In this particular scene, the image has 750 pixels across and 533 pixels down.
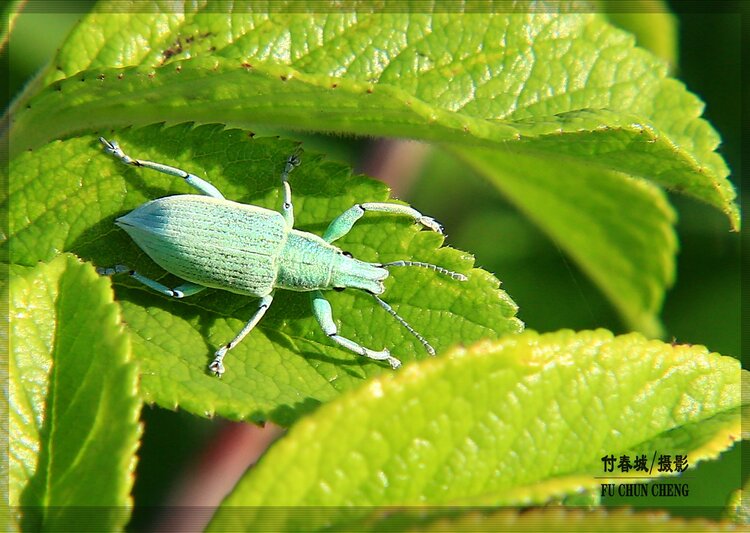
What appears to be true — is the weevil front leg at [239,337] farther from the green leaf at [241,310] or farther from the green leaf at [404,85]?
the green leaf at [404,85]

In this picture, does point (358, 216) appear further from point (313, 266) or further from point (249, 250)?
point (249, 250)

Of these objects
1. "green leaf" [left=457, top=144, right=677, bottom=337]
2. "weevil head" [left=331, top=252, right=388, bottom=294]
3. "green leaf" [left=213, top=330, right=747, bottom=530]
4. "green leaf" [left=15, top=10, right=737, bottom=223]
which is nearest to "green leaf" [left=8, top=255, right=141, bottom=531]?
"green leaf" [left=213, top=330, right=747, bottom=530]

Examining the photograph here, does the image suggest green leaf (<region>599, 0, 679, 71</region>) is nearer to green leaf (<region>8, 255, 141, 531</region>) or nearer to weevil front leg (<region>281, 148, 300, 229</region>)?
weevil front leg (<region>281, 148, 300, 229</region>)

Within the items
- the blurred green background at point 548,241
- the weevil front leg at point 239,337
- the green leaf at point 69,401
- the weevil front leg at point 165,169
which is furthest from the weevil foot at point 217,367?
the blurred green background at point 548,241

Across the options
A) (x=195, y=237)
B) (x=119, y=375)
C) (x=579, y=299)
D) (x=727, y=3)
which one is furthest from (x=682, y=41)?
(x=119, y=375)

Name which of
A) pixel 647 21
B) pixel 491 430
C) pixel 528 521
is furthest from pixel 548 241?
pixel 528 521
